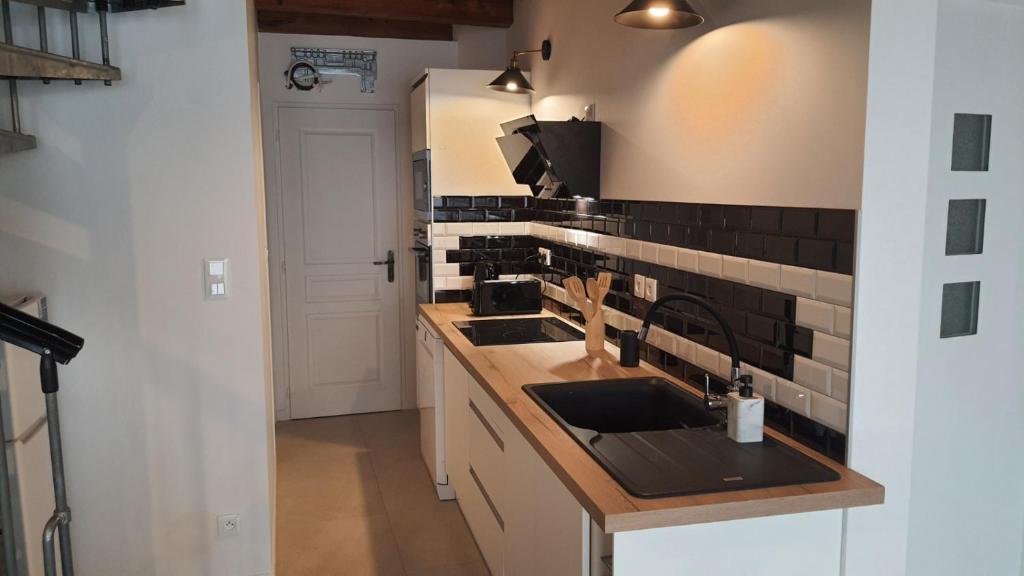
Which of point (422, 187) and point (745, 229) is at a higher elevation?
point (422, 187)

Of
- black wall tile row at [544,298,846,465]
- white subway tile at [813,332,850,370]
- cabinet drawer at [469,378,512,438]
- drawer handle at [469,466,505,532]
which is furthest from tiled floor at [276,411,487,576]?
white subway tile at [813,332,850,370]

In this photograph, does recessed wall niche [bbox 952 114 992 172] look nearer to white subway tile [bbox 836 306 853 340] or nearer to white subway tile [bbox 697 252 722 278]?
white subway tile [bbox 836 306 853 340]

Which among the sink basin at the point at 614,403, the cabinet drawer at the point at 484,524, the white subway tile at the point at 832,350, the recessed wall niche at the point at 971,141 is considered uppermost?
the recessed wall niche at the point at 971,141

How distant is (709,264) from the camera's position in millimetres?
2541

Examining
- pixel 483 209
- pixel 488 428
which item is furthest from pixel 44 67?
pixel 483 209

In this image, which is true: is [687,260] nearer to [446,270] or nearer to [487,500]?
[487,500]

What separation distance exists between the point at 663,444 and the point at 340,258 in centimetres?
379

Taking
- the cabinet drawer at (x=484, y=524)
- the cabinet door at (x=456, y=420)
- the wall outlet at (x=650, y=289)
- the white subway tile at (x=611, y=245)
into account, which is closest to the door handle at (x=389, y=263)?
the cabinet door at (x=456, y=420)

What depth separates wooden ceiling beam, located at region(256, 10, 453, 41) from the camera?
5.05m

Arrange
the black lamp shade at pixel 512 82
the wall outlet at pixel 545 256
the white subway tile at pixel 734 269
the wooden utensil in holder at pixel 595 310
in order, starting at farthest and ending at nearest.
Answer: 1. the wall outlet at pixel 545 256
2. the black lamp shade at pixel 512 82
3. the wooden utensil in holder at pixel 595 310
4. the white subway tile at pixel 734 269

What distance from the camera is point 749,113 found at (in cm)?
228

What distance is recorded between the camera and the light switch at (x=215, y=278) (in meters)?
2.93

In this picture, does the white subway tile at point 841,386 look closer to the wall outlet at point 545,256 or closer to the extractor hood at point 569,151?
the extractor hood at point 569,151

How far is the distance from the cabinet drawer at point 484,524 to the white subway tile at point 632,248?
1114 mm
